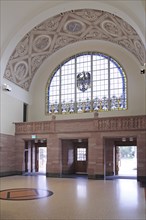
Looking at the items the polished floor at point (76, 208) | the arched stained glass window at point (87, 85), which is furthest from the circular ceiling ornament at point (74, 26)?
Result: the polished floor at point (76, 208)

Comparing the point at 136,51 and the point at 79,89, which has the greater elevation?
the point at 136,51

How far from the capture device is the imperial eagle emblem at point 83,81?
20.2m

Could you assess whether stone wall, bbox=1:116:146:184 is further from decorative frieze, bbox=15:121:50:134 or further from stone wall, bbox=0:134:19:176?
stone wall, bbox=0:134:19:176

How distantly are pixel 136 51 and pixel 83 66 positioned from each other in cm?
439

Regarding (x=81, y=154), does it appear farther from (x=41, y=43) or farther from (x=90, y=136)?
(x=41, y=43)

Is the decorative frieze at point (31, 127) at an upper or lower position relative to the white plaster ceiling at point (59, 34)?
lower

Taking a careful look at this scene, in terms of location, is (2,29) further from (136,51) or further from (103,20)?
(136,51)

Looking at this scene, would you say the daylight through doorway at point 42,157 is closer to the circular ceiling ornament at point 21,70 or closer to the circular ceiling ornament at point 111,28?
the circular ceiling ornament at point 21,70

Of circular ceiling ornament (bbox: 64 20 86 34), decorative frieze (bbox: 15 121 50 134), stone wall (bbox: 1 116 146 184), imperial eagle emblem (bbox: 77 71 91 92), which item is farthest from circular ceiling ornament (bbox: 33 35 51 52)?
decorative frieze (bbox: 15 121 50 134)

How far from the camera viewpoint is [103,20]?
16.9 metres

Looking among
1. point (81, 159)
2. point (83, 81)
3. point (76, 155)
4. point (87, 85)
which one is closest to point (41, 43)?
point (83, 81)

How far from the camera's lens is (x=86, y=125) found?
1809 centimetres

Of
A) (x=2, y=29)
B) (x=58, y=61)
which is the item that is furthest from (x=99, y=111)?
(x=2, y=29)

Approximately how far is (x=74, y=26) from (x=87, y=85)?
14.0ft
